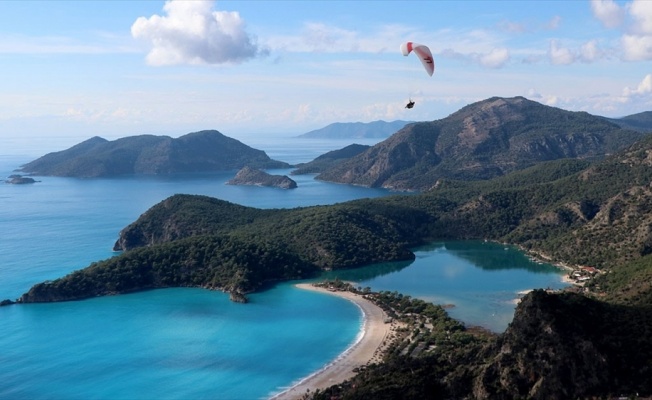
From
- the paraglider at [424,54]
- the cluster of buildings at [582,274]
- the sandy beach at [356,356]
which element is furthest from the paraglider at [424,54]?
the cluster of buildings at [582,274]

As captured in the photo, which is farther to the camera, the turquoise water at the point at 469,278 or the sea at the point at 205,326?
the turquoise water at the point at 469,278

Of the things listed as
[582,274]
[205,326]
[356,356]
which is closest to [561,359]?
[356,356]

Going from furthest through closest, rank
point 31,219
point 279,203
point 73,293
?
point 279,203, point 31,219, point 73,293

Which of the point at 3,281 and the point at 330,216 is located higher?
the point at 330,216

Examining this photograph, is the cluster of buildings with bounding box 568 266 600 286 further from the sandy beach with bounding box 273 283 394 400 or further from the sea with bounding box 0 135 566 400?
the sandy beach with bounding box 273 283 394 400

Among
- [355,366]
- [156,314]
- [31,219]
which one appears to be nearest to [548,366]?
[355,366]

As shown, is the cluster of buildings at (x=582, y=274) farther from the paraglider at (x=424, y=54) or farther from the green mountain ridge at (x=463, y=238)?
the paraglider at (x=424, y=54)

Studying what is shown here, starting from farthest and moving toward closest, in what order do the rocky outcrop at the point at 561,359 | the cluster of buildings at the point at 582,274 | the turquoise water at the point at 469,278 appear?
the cluster of buildings at the point at 582,274
the turquoise water at the point at 469,278
the rocky outcrop at the point at 561,359

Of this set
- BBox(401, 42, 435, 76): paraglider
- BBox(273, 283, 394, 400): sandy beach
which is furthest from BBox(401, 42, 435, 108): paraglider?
BBox(273, 283, 394, 400): sandy beach

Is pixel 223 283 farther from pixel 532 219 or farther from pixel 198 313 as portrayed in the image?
pixel 532 219
